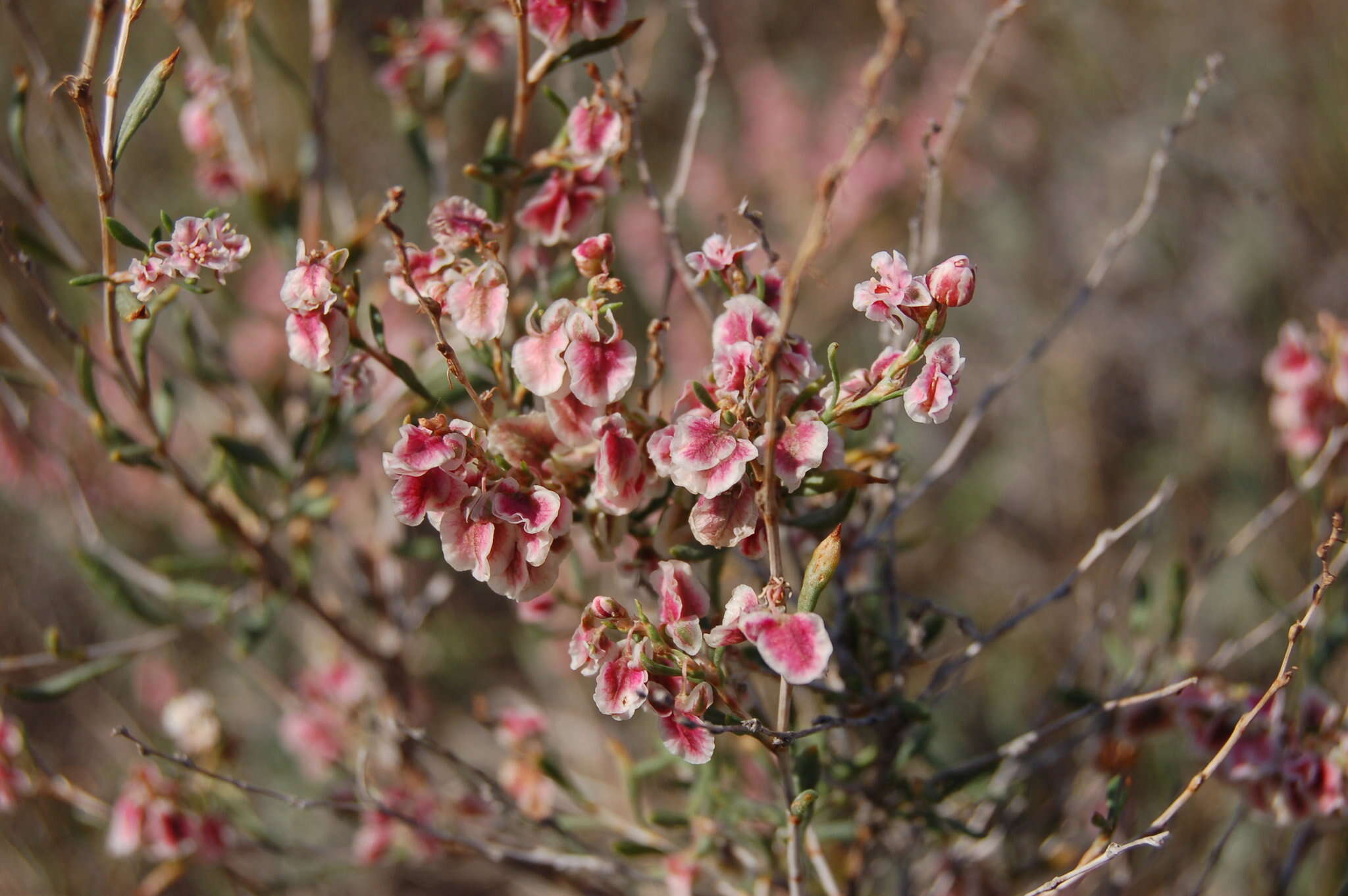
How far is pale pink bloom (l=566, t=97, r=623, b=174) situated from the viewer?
0.93 meters

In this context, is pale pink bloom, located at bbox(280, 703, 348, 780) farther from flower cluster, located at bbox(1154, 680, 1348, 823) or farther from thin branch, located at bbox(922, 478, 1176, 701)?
flower cluster, located at bbox(1154, 680, 1348, 823)

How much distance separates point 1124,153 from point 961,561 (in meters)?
1.44

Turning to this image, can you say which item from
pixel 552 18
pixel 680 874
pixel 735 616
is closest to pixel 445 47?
pixel 552 18

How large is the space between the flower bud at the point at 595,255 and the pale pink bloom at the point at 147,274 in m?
0.33

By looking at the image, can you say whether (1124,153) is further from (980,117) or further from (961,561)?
(961,561)

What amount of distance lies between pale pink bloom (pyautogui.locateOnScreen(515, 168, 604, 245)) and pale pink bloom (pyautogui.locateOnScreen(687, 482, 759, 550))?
1.19ft

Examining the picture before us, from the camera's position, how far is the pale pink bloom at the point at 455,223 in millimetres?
810

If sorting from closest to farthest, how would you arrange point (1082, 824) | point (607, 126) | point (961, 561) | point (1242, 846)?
point (607, 126) < point (1082, 824) < point (1242, 846) < point (961, 561)

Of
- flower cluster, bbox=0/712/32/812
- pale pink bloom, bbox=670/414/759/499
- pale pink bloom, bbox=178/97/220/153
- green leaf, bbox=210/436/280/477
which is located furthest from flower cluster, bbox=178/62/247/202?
pale pink bloom, bbox=670/414/759/499

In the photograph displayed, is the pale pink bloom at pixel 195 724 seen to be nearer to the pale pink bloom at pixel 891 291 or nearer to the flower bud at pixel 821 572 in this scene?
the flower bud at pixel 821 572

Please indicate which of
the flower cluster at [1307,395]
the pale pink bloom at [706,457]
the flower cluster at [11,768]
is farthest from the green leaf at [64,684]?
the flower cluster at [1307,395]

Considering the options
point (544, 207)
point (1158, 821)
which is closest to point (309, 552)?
point (544, 207)

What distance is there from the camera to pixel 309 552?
1.34 m

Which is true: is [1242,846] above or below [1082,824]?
above
